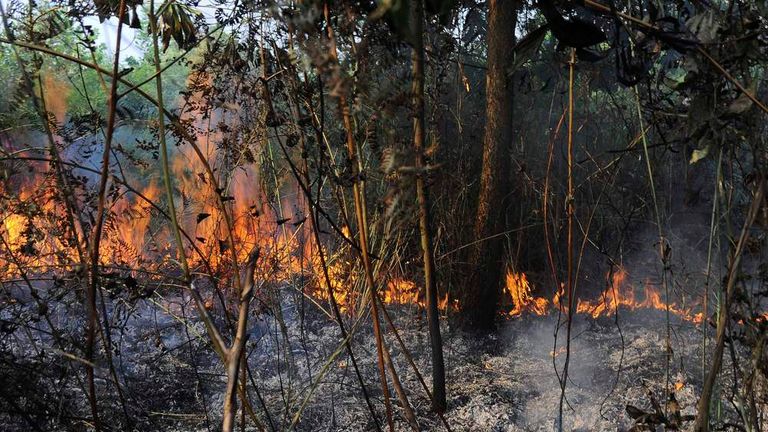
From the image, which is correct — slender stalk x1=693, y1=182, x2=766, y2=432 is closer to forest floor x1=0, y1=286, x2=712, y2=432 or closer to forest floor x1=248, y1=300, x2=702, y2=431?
forest floor x1=248, y1=300, x2=702, y2=431

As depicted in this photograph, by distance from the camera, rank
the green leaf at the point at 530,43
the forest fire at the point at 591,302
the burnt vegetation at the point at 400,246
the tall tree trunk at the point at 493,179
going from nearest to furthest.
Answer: the green leaf at the point at 530,43 < the burnt vegetation at the point at 400,246 < the tall tree trunk at the point at 493,179 < the forest fire at the point at 591,302

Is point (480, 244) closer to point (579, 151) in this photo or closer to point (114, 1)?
point (579, 151)

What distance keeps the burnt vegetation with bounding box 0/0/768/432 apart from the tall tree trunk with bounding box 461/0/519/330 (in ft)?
0.05

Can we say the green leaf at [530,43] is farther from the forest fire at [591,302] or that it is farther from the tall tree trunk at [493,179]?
the forest fire at [591,302]

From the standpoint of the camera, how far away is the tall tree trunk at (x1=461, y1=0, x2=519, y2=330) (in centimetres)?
426

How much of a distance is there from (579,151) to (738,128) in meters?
4.43

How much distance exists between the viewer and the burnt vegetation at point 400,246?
167 cm

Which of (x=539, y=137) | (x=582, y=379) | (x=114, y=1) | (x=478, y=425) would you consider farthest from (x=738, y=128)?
(x=539, y=137)

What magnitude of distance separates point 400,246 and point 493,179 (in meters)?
0.89

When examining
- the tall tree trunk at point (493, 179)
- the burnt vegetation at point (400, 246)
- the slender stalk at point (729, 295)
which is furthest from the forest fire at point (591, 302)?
the slender stalk at point (729, 295)

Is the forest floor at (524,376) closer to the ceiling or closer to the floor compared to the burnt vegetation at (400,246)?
closer to the floor

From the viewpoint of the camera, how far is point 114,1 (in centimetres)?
238

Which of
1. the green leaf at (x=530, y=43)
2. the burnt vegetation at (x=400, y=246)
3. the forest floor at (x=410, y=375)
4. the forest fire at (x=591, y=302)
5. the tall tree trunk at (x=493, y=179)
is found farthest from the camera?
the forest fire at (x=591, y=302)

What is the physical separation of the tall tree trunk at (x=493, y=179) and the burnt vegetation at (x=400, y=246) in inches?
0.6
